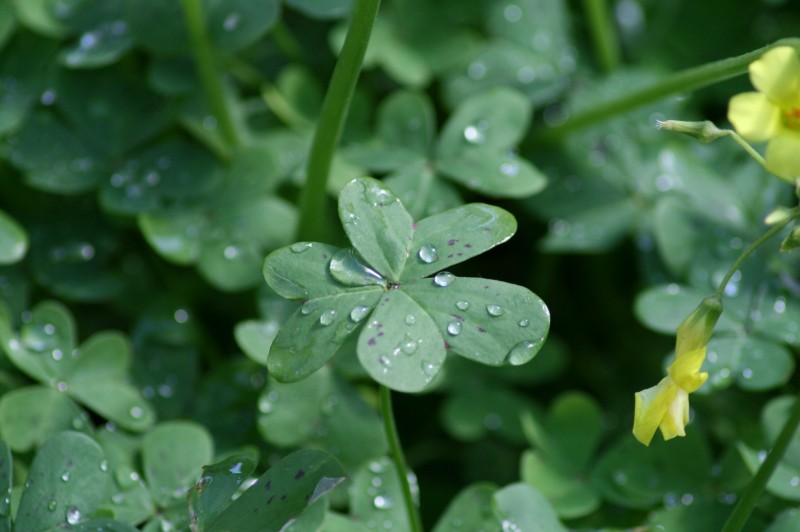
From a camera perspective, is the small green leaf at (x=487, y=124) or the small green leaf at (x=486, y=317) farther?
the small green leaf at (x=487, y=124)

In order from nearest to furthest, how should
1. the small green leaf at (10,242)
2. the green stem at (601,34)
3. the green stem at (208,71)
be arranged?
the small green leaf at (10,242) → the green stem at (208,71) → the green stem at (601,34)

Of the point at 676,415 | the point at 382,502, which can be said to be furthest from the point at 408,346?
the point at 382,502

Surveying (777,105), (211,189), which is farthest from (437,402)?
(777,105)

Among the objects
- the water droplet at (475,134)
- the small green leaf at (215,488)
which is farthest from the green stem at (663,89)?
the small green leaf at (215,488)

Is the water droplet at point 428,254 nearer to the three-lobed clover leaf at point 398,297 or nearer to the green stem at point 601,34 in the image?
the three-lobed clover leaf at point 398,297

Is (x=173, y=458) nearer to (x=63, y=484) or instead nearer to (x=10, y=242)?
(x=63, y=484)
